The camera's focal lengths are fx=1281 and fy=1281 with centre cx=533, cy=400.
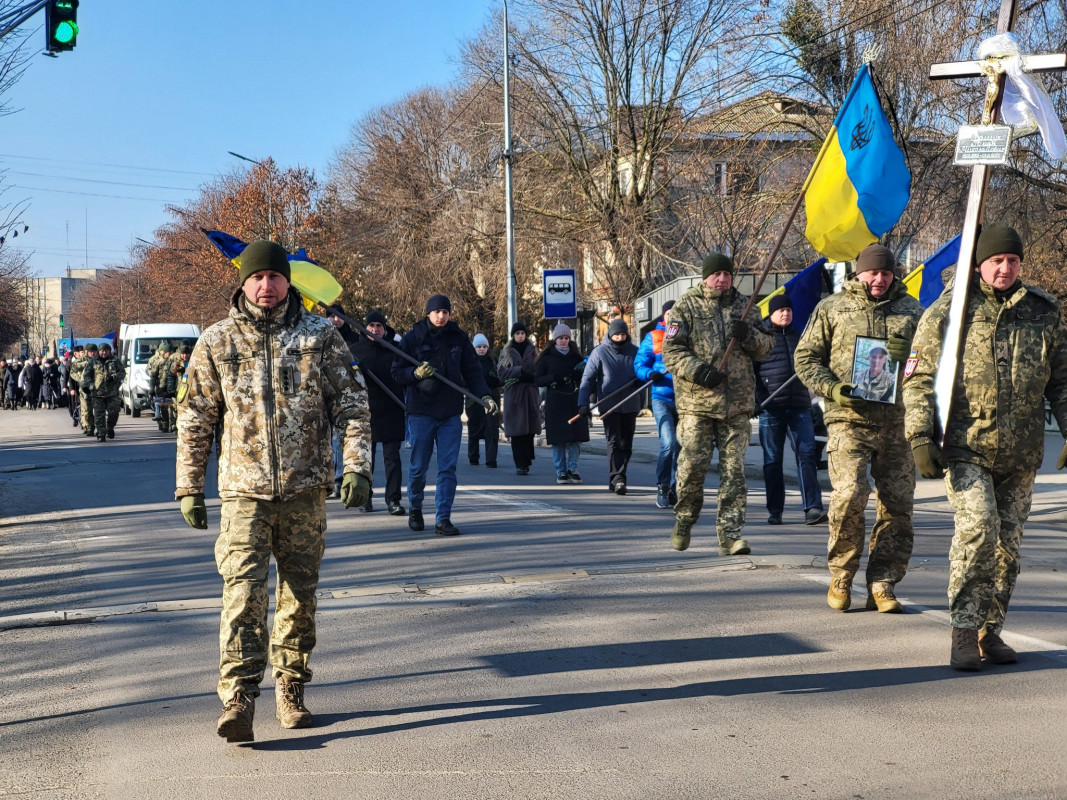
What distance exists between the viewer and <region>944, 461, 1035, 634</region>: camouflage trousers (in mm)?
5594

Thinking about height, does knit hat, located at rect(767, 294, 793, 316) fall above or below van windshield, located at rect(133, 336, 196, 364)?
below

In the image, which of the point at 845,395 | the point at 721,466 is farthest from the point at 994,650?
the point at 721,466

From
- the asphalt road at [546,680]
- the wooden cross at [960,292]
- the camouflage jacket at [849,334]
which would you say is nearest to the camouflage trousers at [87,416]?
the asphalt road at [546,680]

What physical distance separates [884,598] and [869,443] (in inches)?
32.8

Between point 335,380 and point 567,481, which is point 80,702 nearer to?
point 335,380

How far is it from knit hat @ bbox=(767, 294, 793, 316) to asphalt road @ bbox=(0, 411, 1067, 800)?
1997 mm

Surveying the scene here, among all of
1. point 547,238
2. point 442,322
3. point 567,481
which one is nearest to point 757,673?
point 442,322

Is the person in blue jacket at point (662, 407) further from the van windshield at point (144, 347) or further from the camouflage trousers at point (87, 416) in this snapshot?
the van windshield at point (144, 347)

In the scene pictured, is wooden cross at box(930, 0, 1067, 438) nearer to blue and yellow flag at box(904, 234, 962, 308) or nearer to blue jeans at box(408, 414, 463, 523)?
blue and yellow flag at box(904, 234, 962, 308)

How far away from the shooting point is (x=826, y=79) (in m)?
23.3

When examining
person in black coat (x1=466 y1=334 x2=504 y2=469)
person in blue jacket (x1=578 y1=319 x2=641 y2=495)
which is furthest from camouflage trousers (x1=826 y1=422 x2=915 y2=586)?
person in black coat (x1=466 y1=334 x2=504 y2=469)

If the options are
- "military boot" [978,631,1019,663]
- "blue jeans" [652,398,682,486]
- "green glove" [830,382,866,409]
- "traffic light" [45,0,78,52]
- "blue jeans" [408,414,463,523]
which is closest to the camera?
"military boot" [978,631,1019,663]

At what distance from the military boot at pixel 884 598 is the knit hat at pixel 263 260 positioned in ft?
12.0

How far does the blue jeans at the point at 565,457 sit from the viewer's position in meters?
14.6
